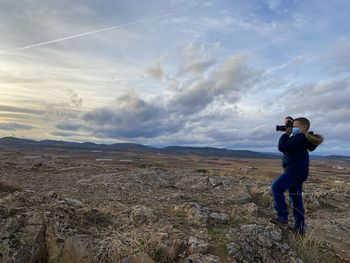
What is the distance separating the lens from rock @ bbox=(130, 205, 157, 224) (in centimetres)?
795

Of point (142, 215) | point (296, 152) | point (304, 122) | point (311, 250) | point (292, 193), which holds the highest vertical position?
point (304, 122)

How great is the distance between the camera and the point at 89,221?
7598 millimetres

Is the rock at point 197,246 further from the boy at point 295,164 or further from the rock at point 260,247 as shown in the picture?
the boy at point 295,164

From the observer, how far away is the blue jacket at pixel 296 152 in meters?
8.06

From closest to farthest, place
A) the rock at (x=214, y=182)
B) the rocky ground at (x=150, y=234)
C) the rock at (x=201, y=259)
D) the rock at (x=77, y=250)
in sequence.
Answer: the rock at (x=201, y=259) → the rock at (x=77, y=250) → the rocky ground at (x=150, y=234) → the rock at (x=214, y=182)

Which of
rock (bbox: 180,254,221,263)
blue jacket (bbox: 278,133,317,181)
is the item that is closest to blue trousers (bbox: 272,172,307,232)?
→ blue jacket (bbox: 278,133,317,181)

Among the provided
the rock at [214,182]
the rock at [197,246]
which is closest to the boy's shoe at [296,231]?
the rock at [197,246]

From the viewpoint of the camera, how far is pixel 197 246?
6625 mm

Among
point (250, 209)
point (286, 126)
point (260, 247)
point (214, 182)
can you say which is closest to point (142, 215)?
point (260, 247)

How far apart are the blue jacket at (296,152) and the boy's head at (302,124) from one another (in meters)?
0.25

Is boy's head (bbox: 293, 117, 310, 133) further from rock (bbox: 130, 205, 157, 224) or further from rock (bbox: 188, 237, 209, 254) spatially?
rock (bbox: 130, 205, 157, 224)

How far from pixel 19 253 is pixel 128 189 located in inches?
265

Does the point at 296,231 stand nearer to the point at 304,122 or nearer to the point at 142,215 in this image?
the point at 304,122

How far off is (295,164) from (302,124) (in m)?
0.98
